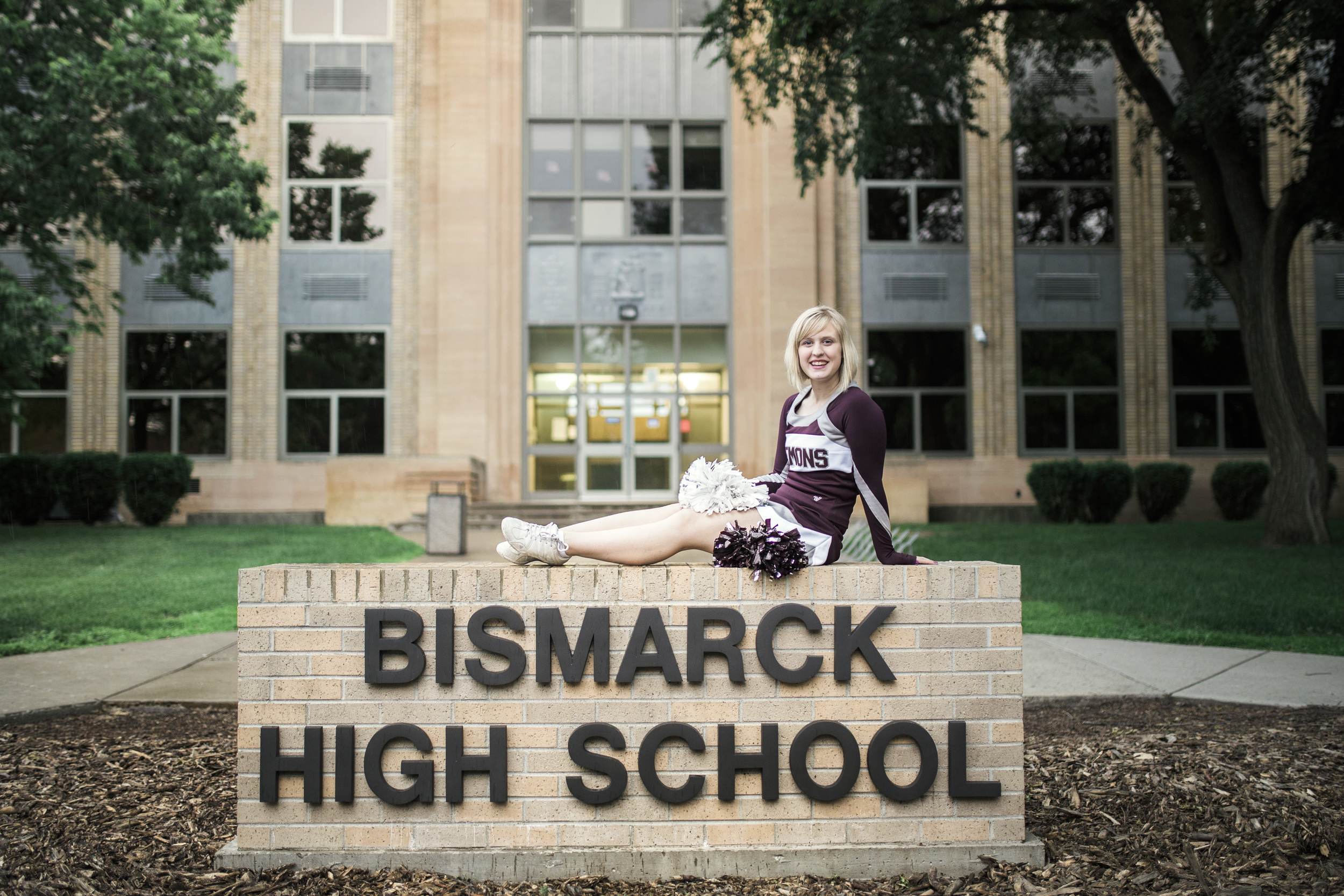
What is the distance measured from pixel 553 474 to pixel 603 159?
698cm

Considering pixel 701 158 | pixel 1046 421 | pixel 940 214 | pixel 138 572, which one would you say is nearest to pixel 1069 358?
pixel 1046 421

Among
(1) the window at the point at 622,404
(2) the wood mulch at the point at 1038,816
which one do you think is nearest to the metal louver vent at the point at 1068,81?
(1) the window at the point at 622,404

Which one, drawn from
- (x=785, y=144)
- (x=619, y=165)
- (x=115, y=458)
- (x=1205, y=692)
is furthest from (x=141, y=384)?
(x=1205, y=692)

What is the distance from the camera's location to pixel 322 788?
3.42 meters

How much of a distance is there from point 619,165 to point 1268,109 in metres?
14.7

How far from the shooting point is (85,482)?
1822 centimetres

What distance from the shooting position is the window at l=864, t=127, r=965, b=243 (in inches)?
810

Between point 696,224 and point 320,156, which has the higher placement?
point 320,156

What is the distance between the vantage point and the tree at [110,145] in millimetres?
12953

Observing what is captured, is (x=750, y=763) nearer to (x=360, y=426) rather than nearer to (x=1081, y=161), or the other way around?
(x=360, y=426)

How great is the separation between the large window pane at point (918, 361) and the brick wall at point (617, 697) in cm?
1741

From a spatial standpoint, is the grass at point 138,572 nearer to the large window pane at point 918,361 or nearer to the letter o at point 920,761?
the letter o at point 920,761

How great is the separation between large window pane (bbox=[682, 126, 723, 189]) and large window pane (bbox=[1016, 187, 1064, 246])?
667 cm

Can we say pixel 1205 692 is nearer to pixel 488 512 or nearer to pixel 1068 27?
pixel 1068 27
